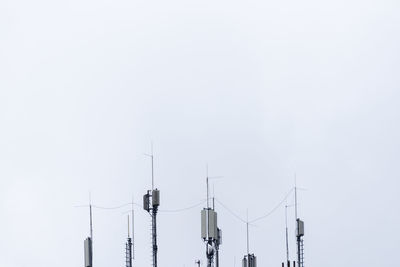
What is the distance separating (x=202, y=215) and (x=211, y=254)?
91.1 inches

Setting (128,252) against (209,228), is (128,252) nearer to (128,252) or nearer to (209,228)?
(128,252)

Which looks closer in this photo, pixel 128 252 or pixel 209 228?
pixel 209 228

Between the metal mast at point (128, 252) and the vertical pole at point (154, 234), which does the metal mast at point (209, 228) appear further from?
the metal mast at point (128, 252)

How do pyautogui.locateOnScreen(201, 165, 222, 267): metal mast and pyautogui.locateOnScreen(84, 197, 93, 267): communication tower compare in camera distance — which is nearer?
pyautogui.locateOnScreen(201, 165, 222, 267): metal mast

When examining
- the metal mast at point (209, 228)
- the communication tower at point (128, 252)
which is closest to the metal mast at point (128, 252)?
the communication tower at point (128, 252)

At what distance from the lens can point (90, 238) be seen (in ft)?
207

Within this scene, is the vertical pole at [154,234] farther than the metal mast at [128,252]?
No

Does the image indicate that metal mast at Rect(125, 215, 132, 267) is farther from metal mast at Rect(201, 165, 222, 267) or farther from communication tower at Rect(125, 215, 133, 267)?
metal mast at Rect(201, 165, 222, 267)

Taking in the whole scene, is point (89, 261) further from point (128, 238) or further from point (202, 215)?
point (202, 215)

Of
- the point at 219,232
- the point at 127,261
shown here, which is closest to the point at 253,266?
the point at 127,261

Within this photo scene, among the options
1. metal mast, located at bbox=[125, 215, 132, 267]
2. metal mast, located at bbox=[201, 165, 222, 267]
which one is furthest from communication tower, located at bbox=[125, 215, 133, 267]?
metal mast, located at bbox=[201, 165, 222, 267]

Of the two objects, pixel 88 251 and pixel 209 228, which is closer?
pixel 209 228

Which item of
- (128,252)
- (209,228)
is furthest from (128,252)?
(209,228)

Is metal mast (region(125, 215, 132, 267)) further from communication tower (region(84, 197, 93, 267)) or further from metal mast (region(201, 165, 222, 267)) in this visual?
metal mast (region(201, 165, 222, 267))
